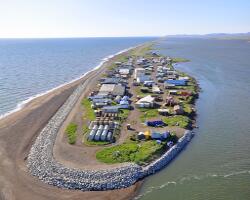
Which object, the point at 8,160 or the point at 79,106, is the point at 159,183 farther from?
the point at 79,106

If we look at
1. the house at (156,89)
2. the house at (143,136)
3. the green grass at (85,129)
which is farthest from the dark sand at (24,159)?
the house at (156,89)

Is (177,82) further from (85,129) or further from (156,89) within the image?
(85,129)

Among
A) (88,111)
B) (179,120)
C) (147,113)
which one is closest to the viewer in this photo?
(179,120)

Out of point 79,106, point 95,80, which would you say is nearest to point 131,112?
point 79,106

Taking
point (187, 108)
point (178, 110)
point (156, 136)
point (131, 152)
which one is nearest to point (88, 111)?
point (178, 110)

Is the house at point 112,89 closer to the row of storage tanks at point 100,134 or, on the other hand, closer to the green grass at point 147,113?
the green grass at point 147,113

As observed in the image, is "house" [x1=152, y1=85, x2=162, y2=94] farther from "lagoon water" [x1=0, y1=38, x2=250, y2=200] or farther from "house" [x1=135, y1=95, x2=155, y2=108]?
"house" [x1=135, y1=95, x2=155, y2=108]
